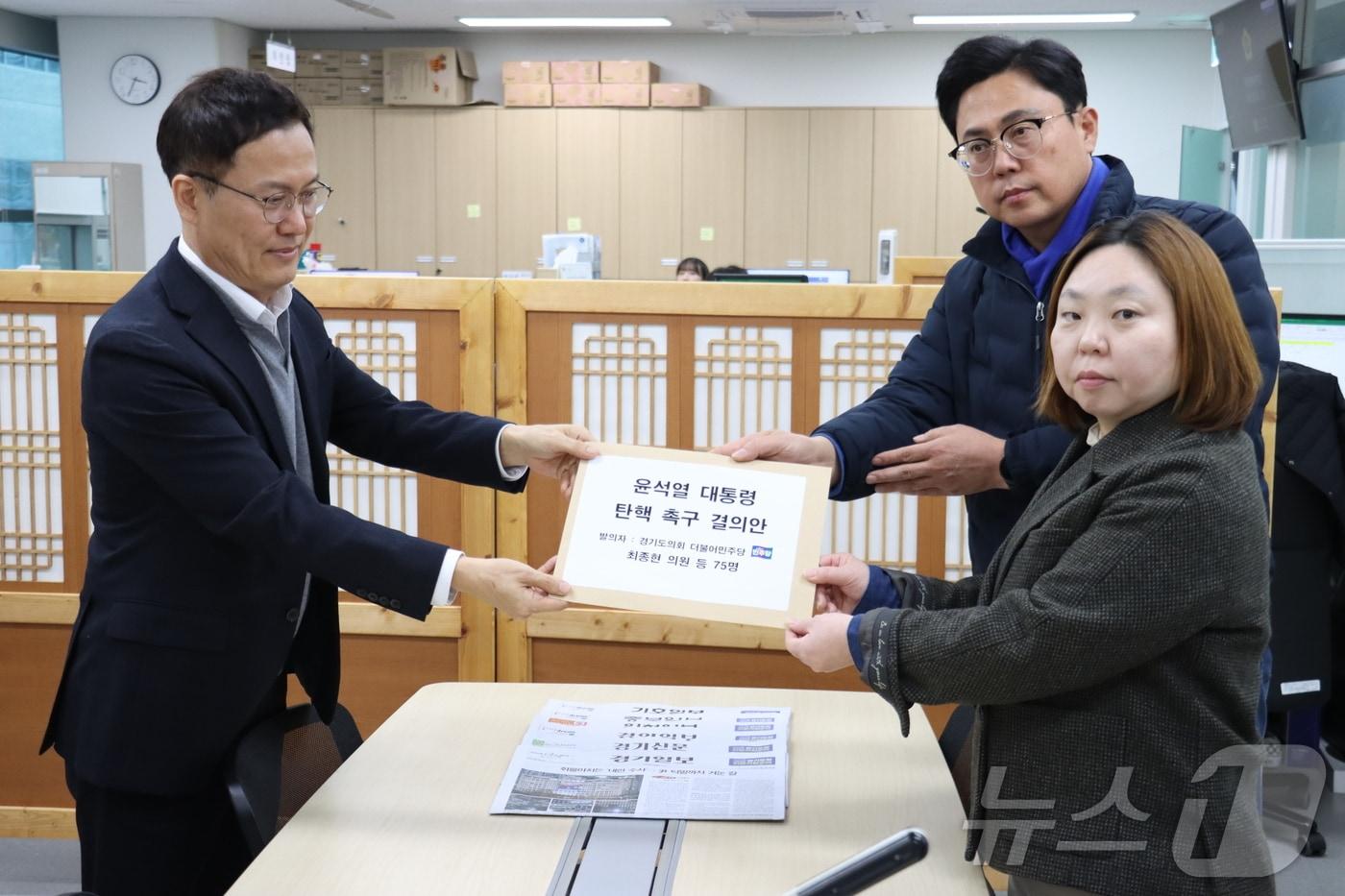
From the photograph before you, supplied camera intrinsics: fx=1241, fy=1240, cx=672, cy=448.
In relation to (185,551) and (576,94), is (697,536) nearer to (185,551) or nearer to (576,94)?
(185,551)

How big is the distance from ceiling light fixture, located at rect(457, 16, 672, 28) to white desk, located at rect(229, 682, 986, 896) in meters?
8.14

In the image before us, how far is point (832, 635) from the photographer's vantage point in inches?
54.6

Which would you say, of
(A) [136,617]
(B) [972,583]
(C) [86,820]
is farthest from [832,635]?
(C) [86,820]

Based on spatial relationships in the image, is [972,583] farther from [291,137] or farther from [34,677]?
[34,677]

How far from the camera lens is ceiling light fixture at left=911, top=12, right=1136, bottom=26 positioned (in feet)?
28.8

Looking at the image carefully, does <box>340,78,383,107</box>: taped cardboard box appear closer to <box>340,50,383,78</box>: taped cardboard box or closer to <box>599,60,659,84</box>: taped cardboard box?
<box>340,50,383,78</box>: taped cardboard box

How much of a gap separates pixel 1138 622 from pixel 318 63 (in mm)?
9813

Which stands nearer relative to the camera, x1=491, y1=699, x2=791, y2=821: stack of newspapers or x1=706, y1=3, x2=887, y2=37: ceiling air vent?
x1=491, y1=699, x2=791, y2=821: stack of newspapers

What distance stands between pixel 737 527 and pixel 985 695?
0.44 meters

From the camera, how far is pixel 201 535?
1.61m

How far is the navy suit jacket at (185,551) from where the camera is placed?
154 centimetres

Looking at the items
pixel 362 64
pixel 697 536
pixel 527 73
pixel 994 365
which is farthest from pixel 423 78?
pixel 697 536

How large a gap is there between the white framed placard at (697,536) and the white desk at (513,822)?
252 mm

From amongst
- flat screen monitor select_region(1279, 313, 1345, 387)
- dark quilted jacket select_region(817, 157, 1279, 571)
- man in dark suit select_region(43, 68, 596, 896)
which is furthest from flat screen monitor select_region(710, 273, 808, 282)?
man in dark suit select_region(43, 68, 596, 896)
